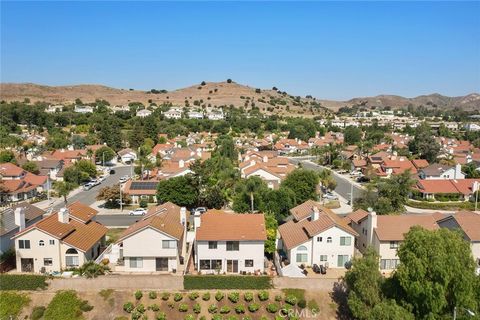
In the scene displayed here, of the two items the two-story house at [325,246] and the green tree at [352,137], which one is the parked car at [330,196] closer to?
the two-story house at [325,246]

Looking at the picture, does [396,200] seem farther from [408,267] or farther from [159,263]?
[159,263]

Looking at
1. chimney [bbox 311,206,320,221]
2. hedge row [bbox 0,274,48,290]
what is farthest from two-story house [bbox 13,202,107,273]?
chimney [bbox 311,206,320,221]

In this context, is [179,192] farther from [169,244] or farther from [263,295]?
[263,295]

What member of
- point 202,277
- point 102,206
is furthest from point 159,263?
point 102,206

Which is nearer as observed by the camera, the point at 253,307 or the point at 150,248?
the point at 253,307

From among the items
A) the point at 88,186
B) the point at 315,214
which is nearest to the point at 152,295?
the point at 315,214

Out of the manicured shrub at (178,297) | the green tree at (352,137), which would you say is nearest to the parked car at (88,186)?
the manicured shrub at (178,297)
